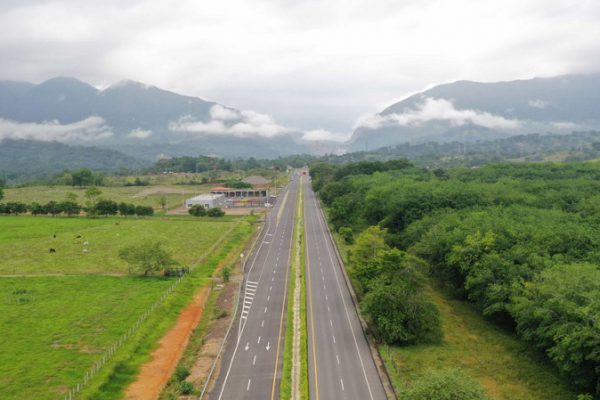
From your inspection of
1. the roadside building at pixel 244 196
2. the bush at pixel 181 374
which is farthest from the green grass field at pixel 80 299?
the roadside building at pixel 244 196

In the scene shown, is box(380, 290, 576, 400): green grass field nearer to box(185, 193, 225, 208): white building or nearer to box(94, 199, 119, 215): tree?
box(94, 199, 119, 215): tree

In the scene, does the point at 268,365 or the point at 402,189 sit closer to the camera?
the point at 268,365

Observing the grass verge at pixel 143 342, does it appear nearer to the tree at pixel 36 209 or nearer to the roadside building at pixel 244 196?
the tree at pixel 36 209

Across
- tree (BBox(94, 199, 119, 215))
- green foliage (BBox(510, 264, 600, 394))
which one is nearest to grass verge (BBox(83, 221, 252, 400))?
green foliage (BBox(510, 264, 600, 394))

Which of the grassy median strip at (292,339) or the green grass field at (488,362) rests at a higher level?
the grassy median strip at (292,339)

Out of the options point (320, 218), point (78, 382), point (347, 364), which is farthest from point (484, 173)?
point (78, 382)

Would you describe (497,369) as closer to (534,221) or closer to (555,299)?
(555,299)

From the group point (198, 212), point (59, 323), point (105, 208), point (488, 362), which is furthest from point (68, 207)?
point (488, 362)
